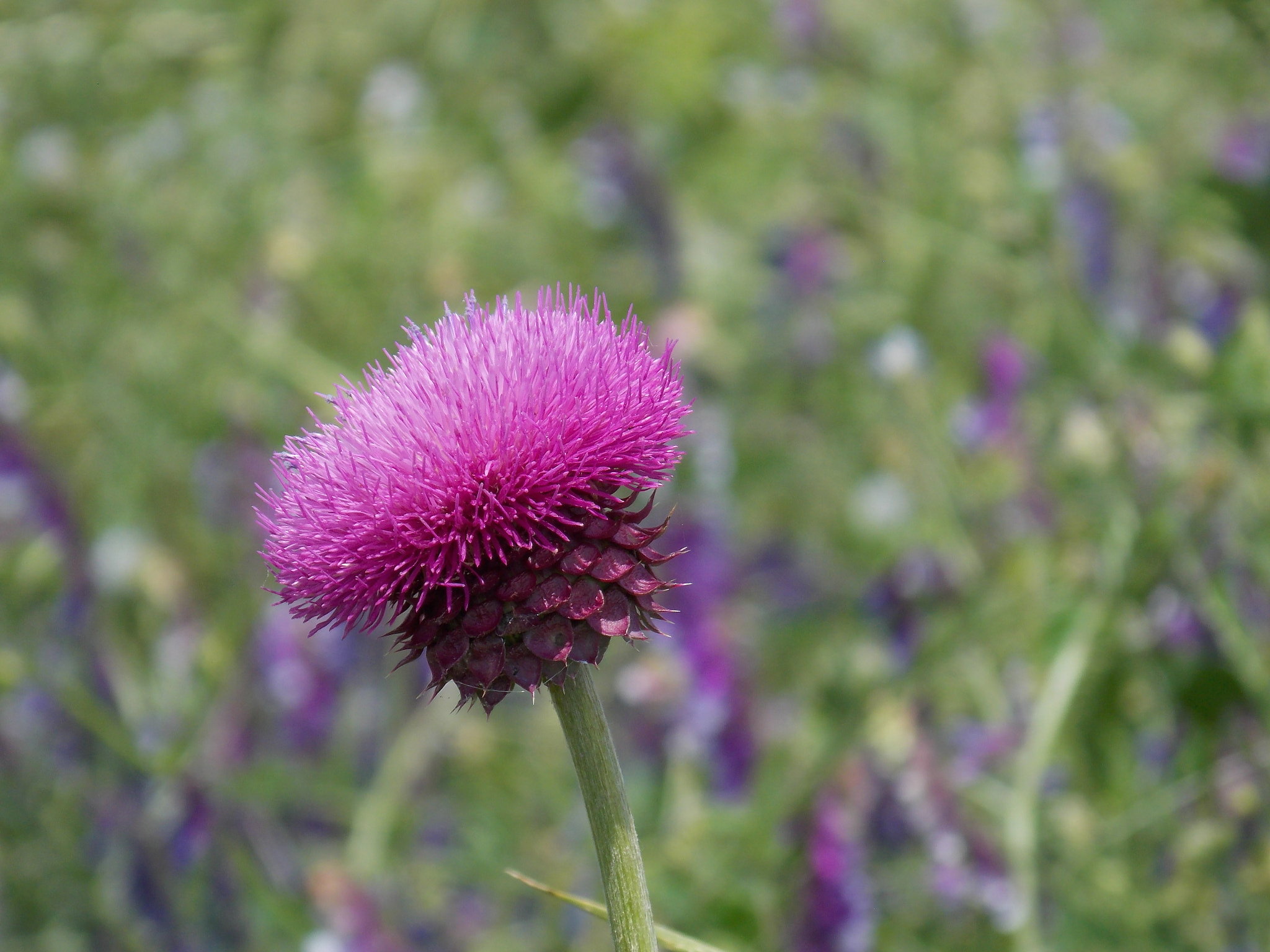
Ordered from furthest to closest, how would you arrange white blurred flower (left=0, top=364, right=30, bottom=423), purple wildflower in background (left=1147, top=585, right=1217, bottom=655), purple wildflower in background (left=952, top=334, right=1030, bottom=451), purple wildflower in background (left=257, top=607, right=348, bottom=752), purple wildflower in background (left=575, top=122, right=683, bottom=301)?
purple wildflower in background (left=575, top=122, right=683, bottom=301) < white blurred flower (left=0, top=364, right=30, bottom=423) < purple wildflower in background (left=257, top=607, right=348, bottom=752) < purple wildflower in background (left=952, top=334, right=1030, bottom=451) < purple wildflower in background (left=1147, top=585, right=1217, bottom=655)

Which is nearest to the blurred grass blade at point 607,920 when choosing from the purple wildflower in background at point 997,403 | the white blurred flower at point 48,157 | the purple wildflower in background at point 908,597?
the purple wildflower in background at point 908,597

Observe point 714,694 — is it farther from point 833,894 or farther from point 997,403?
point 997,403

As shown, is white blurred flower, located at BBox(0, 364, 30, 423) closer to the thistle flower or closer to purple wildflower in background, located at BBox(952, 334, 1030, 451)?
purple wildflower in background, located at BBox(952, 334, 1030, 451)

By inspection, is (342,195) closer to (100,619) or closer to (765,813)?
(100,619)

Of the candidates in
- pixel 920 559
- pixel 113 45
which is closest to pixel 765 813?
pixel 920 559

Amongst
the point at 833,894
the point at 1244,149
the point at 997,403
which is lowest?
the point at 833,894

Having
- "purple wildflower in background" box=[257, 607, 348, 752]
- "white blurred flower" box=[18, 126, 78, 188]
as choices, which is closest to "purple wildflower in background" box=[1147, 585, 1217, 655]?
"purple wildflower in background" box=[257, 607, 348, 752]

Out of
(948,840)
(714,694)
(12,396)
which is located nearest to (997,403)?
(714,694)
